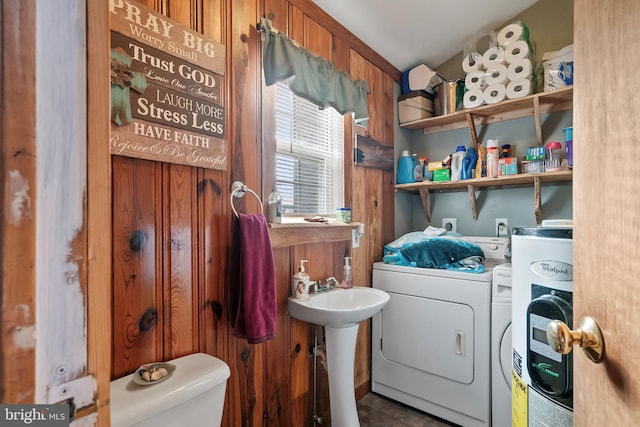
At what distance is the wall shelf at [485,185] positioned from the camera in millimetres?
1990

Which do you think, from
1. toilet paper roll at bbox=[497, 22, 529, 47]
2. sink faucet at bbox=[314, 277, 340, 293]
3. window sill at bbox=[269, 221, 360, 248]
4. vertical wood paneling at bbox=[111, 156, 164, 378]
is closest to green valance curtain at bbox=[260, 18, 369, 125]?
window sill at bbox=[269, 221, 360, 248]

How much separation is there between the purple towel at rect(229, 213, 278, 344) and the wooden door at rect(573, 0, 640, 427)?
1060mm

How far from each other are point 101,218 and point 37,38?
7.9 inches

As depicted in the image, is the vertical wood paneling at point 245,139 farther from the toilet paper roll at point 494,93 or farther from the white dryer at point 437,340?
the toilet paper roll at point 494,93

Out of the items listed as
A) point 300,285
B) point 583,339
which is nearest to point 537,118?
point 300,285

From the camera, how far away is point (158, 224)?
3.82ft

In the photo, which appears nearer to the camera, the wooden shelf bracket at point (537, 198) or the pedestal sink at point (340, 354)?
the pedestal sink at point (340, 354)

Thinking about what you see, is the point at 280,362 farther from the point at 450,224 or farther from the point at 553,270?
the point at 450,224

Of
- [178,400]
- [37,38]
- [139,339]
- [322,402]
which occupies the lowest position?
[322,402]

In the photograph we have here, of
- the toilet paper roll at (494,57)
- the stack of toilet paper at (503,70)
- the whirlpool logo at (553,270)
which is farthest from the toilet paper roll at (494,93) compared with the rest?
the whirlpool logo at (553,270)

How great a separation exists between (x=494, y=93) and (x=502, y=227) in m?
0.98

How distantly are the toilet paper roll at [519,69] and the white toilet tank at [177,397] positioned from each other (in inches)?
94.0

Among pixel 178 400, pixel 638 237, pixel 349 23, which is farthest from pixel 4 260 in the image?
pixel 349 23

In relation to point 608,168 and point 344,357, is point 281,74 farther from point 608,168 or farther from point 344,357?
point 344,357
